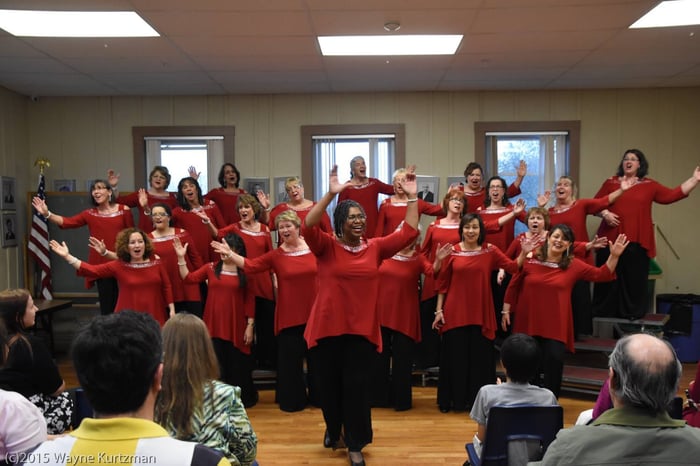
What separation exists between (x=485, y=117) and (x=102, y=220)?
14.2 feet

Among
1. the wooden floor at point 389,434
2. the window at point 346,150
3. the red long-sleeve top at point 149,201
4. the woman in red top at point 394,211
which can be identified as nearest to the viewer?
the wooden floor at point 389,434

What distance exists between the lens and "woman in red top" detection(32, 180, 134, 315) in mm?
5176

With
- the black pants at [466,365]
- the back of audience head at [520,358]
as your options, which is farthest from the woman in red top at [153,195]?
the back of audience head at [520,358]

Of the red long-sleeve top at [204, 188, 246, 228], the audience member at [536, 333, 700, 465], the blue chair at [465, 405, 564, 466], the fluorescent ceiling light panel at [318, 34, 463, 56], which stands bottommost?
the blue chair at [465, 405, 564, 466]

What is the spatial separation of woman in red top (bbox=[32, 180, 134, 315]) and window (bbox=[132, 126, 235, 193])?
1.60 metres

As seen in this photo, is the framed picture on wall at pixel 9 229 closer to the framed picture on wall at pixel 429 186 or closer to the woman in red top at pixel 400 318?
the woman in red top at pixel 400 318

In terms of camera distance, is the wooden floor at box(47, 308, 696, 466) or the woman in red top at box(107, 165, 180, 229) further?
the woman in red top at box(107, 165, 180, 229)

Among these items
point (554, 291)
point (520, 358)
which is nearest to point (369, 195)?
point (554, 291)

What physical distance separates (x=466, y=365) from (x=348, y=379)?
61.0 inches

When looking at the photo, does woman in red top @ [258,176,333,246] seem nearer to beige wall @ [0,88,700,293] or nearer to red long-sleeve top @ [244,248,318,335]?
red long-sleeve top @ [244,248,318,335]

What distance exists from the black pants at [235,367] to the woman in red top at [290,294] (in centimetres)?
27

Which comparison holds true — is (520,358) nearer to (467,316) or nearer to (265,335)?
(467,316)

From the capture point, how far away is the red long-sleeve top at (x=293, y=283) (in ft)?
14.6

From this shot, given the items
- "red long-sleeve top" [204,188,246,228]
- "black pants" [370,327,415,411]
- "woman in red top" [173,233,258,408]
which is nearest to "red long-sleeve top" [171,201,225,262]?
"red long-sleeve top" [204,188,246,228]
